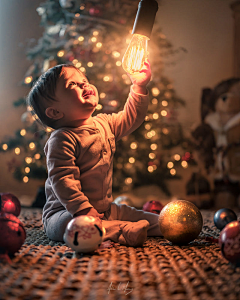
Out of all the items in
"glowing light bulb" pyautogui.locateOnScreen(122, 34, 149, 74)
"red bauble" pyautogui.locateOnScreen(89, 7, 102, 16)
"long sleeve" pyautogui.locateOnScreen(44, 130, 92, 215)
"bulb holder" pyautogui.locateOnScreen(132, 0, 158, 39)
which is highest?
"red bauble" pyautogui.locateOnScreen(89, 7, 102, 16)

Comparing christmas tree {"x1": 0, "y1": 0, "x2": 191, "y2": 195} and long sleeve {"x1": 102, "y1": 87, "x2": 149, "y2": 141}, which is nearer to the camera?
long sleeve {"x1": 102, "y1": 87, "x2": 149, "y2": 141}

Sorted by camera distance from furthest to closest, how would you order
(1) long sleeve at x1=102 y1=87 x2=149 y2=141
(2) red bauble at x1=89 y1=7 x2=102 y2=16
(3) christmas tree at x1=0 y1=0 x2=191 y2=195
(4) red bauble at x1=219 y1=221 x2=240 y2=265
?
1. (2) red bauble at x1=89 y1=7 x2=102 y2=16
2. (3) christmas tree at x1=0 y1=0 x2=191 y2=195
3. (1) long sleeve at x1=102 y1=87 x2=149 y2=141
4. (4) red bauble at x1=219 y1=221 x2=240 y2=265

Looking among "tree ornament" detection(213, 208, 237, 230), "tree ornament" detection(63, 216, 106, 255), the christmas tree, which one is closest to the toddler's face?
"tree ornament" detection(63, 216, 106, 255)

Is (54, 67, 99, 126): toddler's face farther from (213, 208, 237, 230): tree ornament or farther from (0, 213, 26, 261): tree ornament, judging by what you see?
(213, 208, 237, 230): tree ornament

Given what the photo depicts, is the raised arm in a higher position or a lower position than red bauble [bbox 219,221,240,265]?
higher

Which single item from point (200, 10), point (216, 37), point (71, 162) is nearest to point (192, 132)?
point (216, 37)

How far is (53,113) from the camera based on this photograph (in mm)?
1032

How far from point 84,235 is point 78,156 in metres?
0.30

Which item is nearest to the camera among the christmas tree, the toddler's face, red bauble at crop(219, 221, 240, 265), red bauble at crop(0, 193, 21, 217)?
red bauble at crop(219, 221, 240, 265)

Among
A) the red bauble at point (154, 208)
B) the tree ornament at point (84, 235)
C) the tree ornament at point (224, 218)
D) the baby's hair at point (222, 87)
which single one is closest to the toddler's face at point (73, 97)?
the tree ornament at point (84, 235)

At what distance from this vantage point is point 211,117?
308 centimetres

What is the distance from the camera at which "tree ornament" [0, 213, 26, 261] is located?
2.54ft

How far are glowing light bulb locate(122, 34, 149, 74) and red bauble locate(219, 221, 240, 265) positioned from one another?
558 millimetres

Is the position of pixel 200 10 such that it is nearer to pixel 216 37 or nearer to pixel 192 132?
pixel 216 37
